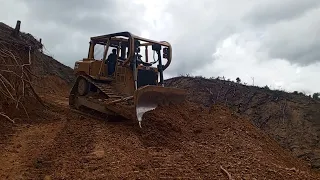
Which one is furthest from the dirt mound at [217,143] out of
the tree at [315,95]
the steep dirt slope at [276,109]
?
the tree at [315,95]

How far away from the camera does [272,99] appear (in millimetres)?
18641

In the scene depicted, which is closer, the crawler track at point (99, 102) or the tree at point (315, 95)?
the crawler track at point (99, 102)

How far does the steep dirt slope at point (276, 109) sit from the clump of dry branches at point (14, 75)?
9390 mm

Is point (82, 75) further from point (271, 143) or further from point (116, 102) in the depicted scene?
point (271, 143)

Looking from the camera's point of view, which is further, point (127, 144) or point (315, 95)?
point (315, 95)

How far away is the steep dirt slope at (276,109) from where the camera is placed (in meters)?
15.1

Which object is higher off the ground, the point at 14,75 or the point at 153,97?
the point at 14,75

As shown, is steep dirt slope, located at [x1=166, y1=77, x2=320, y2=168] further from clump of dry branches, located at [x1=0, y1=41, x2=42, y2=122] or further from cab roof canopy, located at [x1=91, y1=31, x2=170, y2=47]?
clump of dry branches, located at [x1=0, y1=41, x2=42, y2=122]

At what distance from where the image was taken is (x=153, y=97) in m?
9.23

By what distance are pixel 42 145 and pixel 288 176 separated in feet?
15.1

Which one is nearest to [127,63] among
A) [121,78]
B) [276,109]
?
[121,78]

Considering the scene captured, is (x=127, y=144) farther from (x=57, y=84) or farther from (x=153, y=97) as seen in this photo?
(x=57, y=84)

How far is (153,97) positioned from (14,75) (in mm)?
3440

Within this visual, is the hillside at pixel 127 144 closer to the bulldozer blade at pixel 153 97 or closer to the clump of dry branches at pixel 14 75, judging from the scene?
the clump of dry branches at pixel 14 75
